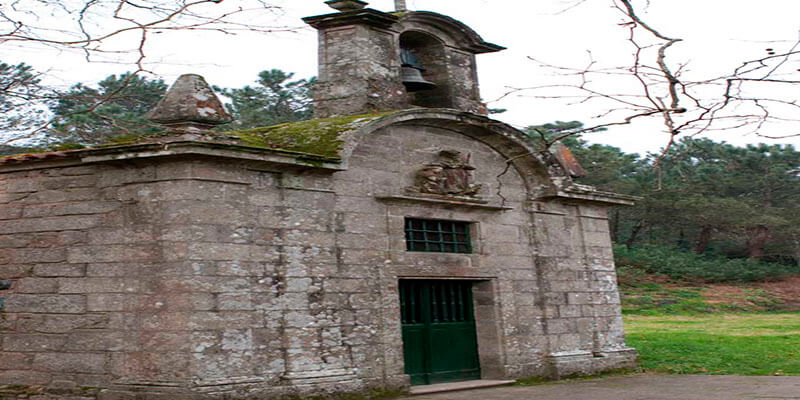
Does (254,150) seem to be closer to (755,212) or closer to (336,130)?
(336,130)

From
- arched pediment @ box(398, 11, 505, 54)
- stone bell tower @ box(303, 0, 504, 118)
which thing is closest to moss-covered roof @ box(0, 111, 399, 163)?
stone bell tower @ box(303, 0, 504, 118)

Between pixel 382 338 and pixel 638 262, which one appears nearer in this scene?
pixel 382 338

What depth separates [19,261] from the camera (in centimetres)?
991

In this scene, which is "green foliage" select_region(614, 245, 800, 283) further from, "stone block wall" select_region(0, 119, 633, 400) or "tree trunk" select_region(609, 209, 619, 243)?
"stone block wall" select_region(0, 119, 633, 400)

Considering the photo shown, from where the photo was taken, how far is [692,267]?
36781 mm

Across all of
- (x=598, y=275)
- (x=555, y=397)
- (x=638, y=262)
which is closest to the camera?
(x=555, y=397)

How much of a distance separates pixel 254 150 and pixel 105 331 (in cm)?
260

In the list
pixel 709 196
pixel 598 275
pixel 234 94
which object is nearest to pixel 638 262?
pixel 709 196

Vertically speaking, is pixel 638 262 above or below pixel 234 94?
below

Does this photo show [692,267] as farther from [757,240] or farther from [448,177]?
[448,177]

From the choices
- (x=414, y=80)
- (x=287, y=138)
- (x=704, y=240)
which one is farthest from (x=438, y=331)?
(x=704, y=240)

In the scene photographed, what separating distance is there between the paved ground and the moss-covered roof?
3397mm


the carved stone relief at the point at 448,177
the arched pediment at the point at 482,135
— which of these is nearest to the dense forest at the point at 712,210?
the arched pediment at the point at 482,135

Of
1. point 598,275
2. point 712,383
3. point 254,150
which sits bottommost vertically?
point 712,383
